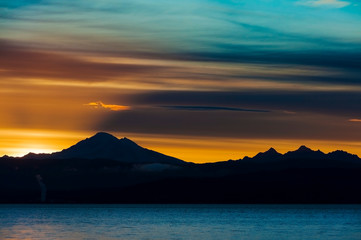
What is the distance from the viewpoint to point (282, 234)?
174375mm

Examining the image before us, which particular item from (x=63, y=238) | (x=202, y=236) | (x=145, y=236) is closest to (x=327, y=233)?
(x=202, y=236)

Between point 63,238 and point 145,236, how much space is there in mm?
16580

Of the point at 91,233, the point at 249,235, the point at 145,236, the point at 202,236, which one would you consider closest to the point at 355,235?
the point at 249,235

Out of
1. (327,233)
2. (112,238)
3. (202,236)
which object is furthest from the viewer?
(327,233)

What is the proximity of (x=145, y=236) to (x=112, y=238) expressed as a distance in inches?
415

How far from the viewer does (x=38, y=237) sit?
16025cm

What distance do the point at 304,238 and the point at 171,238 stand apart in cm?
2641

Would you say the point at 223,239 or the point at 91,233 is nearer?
the point at 223,239

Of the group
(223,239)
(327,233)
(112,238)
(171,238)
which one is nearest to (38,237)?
(112,238)

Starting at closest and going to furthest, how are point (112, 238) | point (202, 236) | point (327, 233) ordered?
point (112, 238), point (202, 236), point (327, 233)

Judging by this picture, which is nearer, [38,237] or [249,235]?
[38,237]

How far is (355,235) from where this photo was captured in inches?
6703

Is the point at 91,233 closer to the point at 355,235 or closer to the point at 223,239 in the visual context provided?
the point at 223,239

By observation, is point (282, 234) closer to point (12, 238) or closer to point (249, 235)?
point (249, 235)
